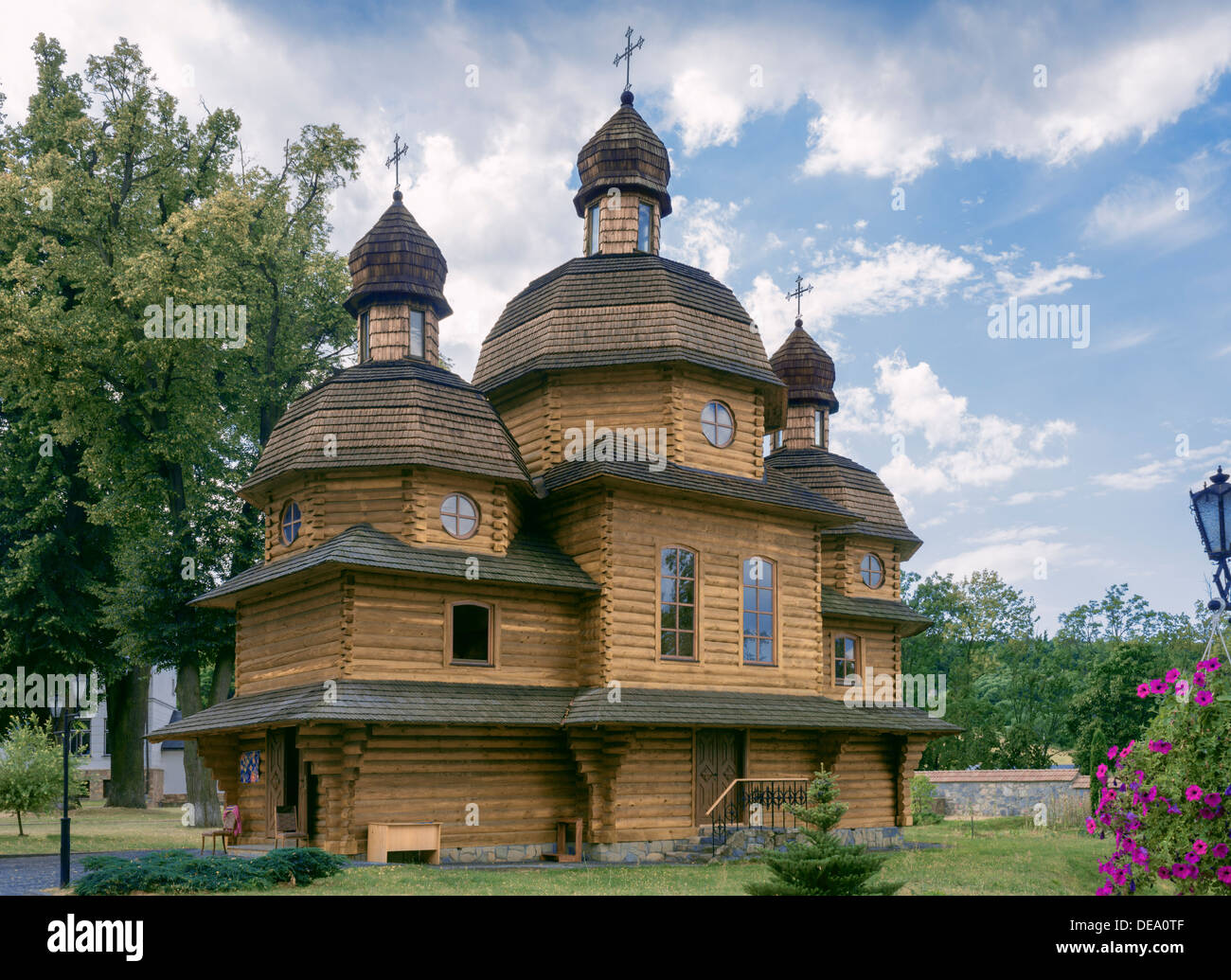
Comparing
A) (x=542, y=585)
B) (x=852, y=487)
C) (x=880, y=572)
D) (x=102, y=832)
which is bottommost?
(x=102, y=832)

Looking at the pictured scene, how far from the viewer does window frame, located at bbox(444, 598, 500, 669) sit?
58.1ft

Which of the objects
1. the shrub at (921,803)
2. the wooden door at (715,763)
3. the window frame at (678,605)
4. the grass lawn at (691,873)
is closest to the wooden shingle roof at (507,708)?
the window frame at (678,605)

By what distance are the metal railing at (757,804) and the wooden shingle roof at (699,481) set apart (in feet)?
16.3

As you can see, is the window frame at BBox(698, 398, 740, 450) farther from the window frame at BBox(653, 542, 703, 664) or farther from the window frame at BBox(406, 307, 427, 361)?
the window frame at BBox(406, 307, 427, 361)

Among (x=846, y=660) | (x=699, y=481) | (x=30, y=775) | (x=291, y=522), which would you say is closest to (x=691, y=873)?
(x=699, y=481)

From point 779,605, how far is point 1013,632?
129ft

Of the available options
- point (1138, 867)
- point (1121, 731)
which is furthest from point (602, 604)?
point (1121, 731)

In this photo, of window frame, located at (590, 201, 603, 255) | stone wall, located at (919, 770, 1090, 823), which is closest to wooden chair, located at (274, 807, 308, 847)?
window frame, located at (590, 201, 603, 255)

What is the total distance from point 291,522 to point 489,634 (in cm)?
402

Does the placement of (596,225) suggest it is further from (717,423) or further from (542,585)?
(542,585)

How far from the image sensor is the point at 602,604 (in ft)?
61.2

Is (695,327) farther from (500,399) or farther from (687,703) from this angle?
(687,703)

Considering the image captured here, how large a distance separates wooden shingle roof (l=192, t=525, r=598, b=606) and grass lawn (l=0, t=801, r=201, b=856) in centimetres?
560

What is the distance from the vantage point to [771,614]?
68.5ft
